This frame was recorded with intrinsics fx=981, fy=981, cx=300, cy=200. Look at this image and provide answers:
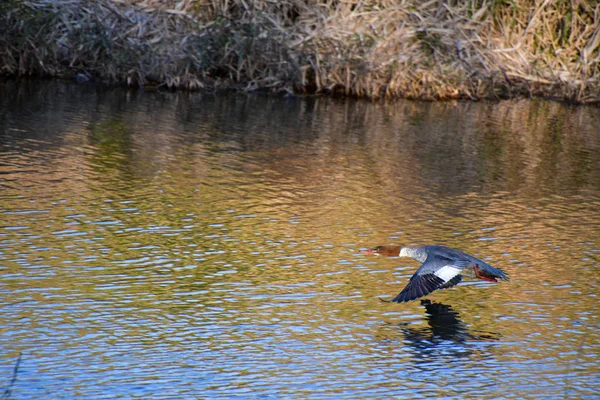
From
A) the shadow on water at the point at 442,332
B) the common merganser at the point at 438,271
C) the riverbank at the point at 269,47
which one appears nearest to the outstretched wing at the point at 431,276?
the common merganser at the point at 438,271

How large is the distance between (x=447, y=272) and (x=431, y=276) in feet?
0.45

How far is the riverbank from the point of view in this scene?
18.6m

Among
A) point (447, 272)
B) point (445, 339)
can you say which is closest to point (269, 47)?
point (447, 272)

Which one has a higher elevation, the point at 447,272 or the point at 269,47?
the point at 269,47

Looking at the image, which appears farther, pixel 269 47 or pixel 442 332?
pixel 269 47

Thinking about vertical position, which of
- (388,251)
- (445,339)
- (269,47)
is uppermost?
(269,47)

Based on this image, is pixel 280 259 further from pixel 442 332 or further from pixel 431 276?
pixel 442 332

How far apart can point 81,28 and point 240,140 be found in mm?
6461

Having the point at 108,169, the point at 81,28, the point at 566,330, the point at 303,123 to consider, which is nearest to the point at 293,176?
the point at 108,169

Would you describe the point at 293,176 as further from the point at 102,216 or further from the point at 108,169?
the point at 102,216

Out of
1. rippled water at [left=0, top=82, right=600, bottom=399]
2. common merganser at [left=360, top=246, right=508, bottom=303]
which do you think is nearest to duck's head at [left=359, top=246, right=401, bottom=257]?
common merganser at [left=360, top=246, right=508, bottom=303]

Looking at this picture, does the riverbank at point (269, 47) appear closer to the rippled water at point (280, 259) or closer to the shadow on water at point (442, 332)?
the rippled water at point (280, 259)

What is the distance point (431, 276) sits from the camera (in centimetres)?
666

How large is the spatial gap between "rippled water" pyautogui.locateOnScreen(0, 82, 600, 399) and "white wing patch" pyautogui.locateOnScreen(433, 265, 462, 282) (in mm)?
345
